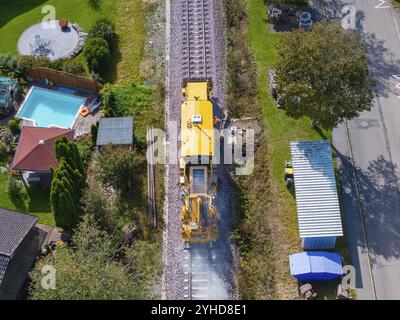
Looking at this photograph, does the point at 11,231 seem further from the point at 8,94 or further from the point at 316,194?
the point at 316,194

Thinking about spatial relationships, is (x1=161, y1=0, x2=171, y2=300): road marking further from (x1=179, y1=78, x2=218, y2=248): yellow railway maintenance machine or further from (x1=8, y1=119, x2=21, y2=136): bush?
(x1=8, y1=119, x2=21, y2=136): bush

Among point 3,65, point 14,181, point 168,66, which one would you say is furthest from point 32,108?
point 168,66

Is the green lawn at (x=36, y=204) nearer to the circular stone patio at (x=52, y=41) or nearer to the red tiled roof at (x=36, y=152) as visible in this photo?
the red tiled roof at (x=36, y=152)

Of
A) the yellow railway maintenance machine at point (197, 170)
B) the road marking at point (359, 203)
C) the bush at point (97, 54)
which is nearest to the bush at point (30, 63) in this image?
the bush at point (97, 54)

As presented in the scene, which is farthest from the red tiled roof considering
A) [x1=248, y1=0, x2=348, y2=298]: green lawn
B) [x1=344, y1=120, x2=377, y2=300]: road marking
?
[x1=344, y1=120, x2=377, y2=300]: road marking

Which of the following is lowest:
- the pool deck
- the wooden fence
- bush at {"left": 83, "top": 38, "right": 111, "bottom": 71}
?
the pool deck

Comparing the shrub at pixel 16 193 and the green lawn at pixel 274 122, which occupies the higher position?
the green lawn at pixel 274 122
